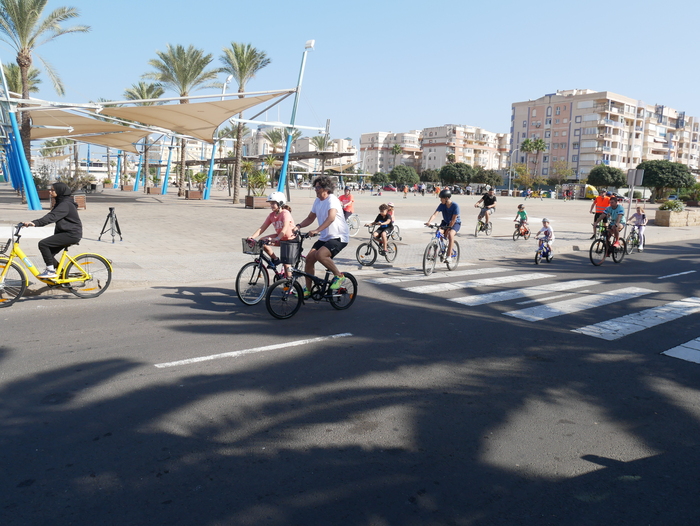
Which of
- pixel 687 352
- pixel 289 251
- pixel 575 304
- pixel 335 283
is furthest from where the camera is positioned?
pixel 575 304

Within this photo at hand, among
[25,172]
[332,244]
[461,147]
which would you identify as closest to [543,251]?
[332,244]

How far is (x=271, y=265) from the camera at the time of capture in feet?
24.3

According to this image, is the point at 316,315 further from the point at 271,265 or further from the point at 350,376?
the point at 350,376

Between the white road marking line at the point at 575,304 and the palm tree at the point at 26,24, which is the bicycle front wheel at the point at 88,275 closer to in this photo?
the white road marking line at the point at 575,304

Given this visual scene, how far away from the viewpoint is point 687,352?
611 centimetres

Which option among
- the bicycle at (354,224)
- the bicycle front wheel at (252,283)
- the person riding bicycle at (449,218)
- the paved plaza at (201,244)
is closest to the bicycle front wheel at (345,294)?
the bicycle front wheel at (252,283)

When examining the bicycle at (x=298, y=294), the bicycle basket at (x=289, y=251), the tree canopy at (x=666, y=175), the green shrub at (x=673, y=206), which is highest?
the tree canopy at (x=666, y=175)

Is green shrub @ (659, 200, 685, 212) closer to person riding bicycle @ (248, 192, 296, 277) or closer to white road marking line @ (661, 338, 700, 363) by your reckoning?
white road marking line @ (661, 338, 700, 363)

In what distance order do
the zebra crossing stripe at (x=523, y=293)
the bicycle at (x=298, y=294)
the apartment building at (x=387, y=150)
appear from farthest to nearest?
the apartment building at (x=387, y=150) → the zebra crossing stripe at (x=523, y=293) → the bicycle at (x=298, y=294)

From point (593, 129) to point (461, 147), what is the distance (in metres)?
48.9

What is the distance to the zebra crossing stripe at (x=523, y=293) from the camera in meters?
8.64

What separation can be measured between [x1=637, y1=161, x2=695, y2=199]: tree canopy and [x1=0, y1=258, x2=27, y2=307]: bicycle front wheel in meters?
82.7

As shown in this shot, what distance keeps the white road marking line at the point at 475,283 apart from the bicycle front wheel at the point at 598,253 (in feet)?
7.72

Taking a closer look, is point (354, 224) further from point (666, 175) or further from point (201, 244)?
point (666, 175)
